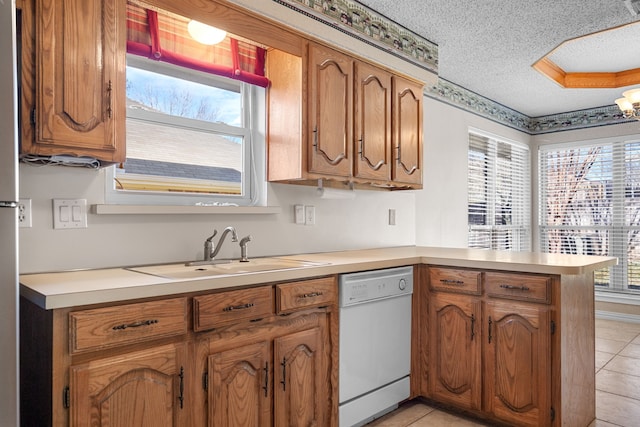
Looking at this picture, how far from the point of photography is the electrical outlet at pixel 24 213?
5.50 feet

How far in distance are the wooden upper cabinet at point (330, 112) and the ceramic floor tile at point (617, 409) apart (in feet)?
6.49

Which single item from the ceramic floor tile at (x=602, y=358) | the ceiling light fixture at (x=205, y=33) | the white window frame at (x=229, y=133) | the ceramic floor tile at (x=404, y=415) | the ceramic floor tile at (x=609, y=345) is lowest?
the ceramic floor tile at (x=609, y=345)

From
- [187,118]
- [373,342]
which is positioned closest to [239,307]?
[373,342]

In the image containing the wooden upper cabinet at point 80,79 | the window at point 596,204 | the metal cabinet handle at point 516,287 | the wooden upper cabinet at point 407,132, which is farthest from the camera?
the window at point 596,204

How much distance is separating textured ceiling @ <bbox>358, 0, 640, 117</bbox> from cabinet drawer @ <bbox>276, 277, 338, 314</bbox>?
5.75 ft

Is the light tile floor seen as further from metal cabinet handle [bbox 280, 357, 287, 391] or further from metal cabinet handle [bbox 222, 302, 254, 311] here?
metal cabinet handle [bbox 222, 302, 254, 311]

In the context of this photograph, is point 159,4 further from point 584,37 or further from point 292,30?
point 584,37

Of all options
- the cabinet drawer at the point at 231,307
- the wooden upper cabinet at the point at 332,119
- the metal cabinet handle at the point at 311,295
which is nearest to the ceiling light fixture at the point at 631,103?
the wooden upper cabinet at the point at 332,119

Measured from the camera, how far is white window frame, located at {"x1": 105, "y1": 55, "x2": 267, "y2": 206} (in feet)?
6.95

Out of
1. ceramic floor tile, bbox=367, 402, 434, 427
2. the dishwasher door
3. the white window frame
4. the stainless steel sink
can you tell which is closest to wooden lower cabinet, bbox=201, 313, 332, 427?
the dishwasher door

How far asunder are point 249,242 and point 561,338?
1615 millimetres

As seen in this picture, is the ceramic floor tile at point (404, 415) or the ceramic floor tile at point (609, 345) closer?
the ceramic floor tile at point (404, 415)

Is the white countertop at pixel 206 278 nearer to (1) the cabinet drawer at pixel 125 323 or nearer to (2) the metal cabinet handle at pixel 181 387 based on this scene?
(1) the cabinet drawer at pixel 125 323

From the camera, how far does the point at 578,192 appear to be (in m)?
5.28
